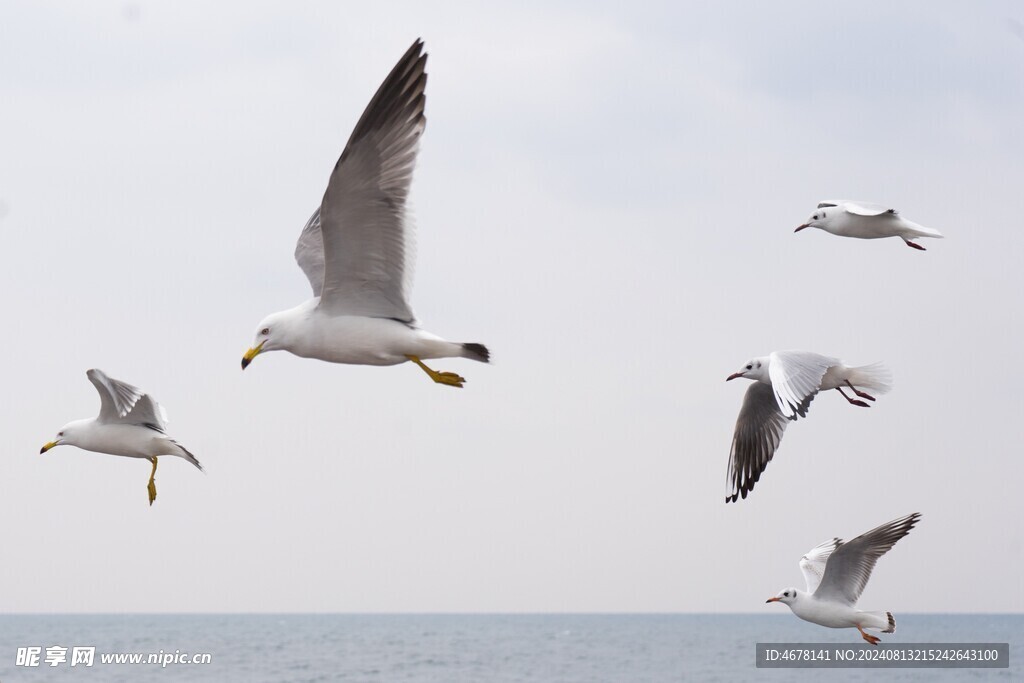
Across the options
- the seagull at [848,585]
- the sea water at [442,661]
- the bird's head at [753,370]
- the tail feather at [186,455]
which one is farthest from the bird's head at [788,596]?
the sea water at [442,661]

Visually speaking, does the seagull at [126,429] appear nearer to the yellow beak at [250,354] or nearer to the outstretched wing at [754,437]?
the yellow beak at [250,354]

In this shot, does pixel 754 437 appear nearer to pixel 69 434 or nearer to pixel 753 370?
pixel 753 370

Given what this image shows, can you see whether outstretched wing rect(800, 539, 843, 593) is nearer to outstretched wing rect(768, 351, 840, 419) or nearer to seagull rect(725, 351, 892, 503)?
seagull rect(725, 351, 892, 503)

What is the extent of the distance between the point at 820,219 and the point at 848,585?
3586 mm

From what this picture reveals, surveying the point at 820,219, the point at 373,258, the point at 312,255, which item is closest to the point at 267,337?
the point at 373,258

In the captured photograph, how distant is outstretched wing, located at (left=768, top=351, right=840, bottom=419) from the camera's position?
9000 millimetres

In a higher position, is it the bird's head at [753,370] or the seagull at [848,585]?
the bird's head at [753,370]

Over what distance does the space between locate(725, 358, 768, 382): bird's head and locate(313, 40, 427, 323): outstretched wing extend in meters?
4.20

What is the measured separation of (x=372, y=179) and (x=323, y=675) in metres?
37.4

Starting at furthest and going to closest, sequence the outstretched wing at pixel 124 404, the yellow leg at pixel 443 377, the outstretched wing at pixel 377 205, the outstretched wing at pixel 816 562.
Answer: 1. the outstretched wing at pixel 816 562
2. the outstretched wing at pixel 124 404
3. the yellow leg at pixel 443 377
4. the outstretched wing at pixel 377 205

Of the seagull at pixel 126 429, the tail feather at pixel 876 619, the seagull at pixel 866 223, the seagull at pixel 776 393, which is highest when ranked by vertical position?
the seagull at pixel 866 223

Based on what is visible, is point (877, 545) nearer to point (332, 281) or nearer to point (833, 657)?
point (332, 281)

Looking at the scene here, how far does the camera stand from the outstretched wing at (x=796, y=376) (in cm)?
900

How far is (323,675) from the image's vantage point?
42.0m
